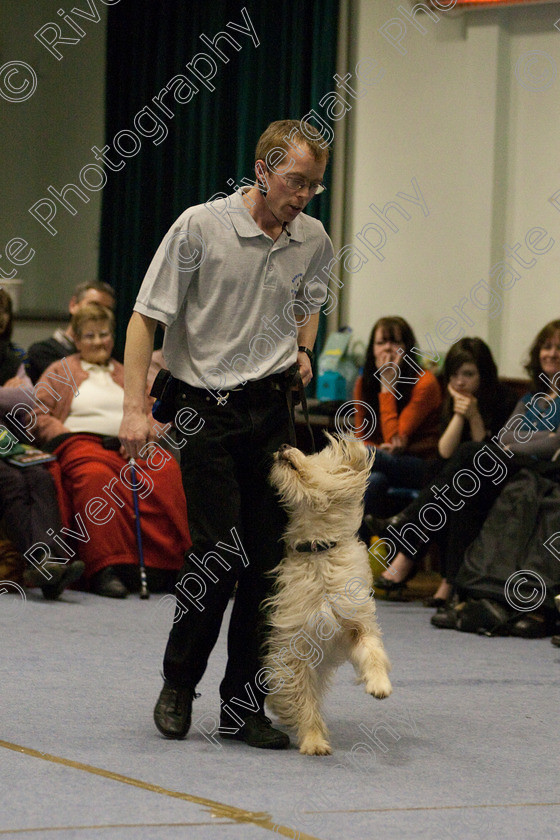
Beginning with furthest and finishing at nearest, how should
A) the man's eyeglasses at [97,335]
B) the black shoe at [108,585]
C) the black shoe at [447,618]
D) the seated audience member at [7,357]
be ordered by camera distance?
the man's eyeglasses at [97,335] → the seated audience member at [7,357] → the black shoe at [108,585] → the black shoe at [447,618]

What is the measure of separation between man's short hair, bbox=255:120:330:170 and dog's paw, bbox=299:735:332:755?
1.32m

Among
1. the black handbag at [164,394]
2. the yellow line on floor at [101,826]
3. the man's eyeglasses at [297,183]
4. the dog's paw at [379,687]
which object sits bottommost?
the yellow line on floor at [101,826]

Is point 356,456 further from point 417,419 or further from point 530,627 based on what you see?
point 417,419

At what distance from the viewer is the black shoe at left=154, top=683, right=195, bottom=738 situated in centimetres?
259

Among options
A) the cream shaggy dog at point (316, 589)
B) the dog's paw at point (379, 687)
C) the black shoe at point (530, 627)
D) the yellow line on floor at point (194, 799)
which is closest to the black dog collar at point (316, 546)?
the cream shaggy dog at point (316, 589)

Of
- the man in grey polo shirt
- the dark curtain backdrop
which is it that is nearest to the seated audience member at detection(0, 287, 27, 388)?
the dark curtain backdrop

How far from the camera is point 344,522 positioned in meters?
2.59

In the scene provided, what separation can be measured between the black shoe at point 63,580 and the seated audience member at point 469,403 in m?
1.31

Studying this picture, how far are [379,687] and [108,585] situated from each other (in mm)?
2500

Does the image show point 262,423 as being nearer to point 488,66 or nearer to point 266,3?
point 488,66

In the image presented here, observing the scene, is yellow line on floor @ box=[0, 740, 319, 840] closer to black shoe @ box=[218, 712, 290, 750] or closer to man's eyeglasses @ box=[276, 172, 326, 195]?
black shoe @ box=[218, 712, 290, 750]

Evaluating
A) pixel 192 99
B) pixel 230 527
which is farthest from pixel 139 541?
pixel 192 99

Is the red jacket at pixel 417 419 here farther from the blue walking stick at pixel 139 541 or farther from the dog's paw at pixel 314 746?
the dog's paw at pixel 314 746

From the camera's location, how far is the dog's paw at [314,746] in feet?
8.30
